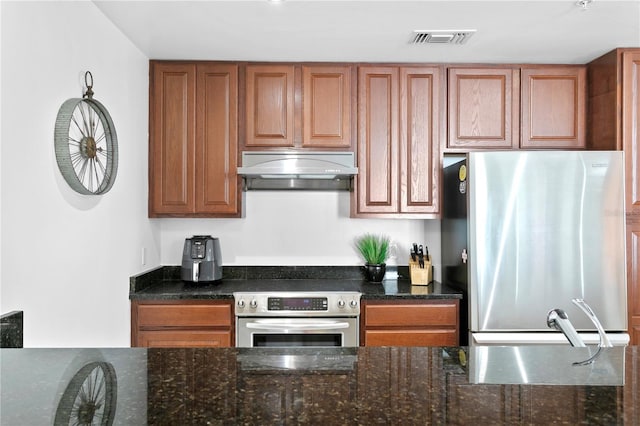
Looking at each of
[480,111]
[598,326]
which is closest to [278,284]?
[480,111]

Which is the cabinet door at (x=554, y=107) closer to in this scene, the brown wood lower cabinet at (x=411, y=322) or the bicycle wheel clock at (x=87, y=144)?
the brown wood lower cabinet at (x=411, y=322)

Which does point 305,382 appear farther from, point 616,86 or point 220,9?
point 616,86

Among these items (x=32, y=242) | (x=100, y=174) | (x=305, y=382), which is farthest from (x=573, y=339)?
(x=100, y=174)

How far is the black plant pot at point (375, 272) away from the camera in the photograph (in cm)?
318

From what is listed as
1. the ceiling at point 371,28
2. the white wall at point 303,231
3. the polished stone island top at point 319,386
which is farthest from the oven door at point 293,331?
the polished stone island top at point 319,386

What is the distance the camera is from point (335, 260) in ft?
11.1

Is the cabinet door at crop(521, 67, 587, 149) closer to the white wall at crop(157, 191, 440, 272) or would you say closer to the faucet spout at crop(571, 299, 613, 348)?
the white wall at crop(157, 191, 440, 272)

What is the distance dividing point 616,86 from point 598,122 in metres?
0.25

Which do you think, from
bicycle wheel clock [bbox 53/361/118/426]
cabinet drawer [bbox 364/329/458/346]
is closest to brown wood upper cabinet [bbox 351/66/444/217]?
cabinet drawer [bbox 364/329/458/346]

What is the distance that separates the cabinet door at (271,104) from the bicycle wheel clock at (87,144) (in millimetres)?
959

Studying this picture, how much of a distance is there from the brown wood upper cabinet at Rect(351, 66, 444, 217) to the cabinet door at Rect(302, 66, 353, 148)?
0.11 meters

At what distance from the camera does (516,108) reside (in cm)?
305

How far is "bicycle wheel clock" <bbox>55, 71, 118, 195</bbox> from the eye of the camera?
185 cm

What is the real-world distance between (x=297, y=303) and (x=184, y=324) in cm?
66
